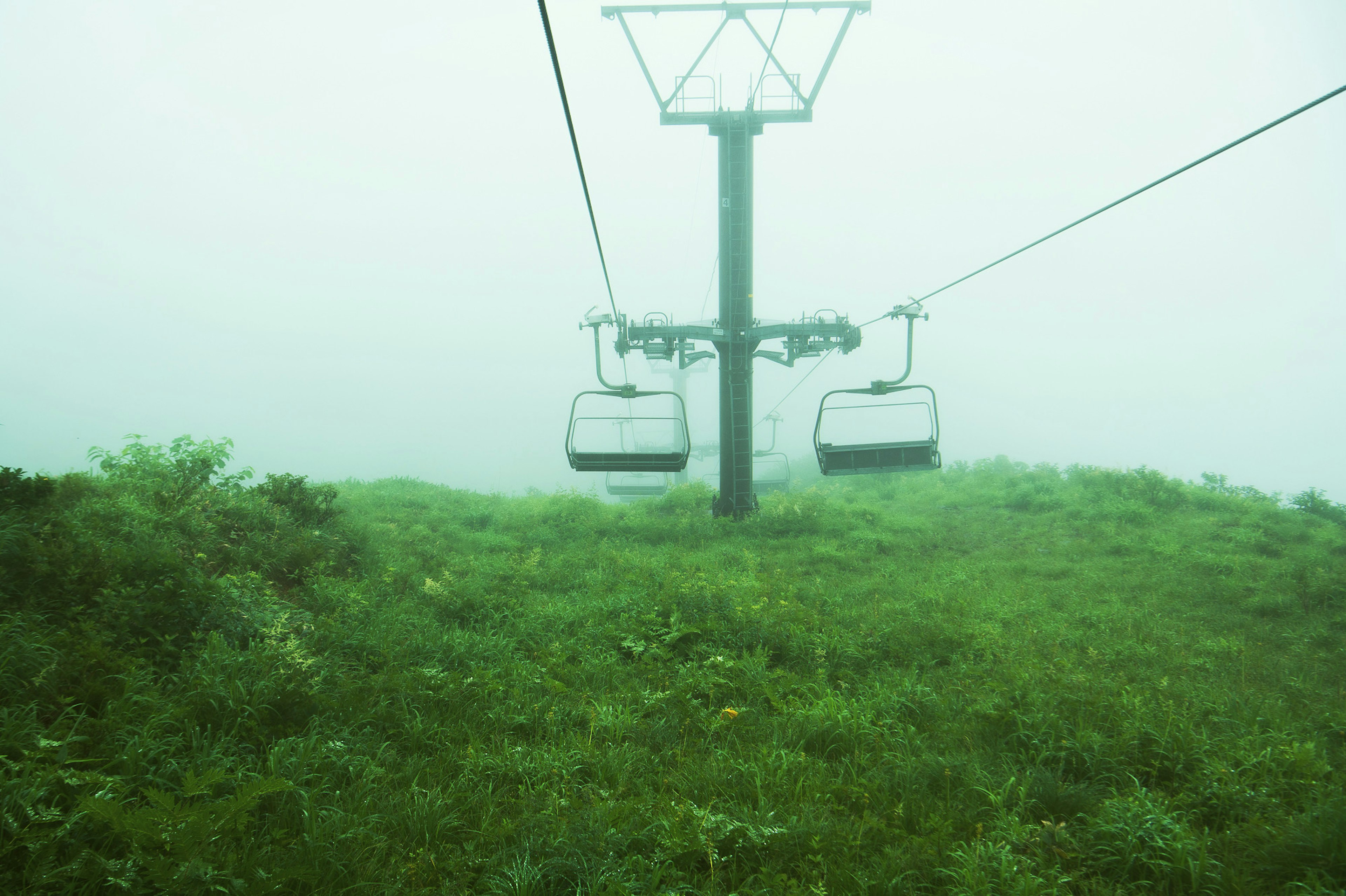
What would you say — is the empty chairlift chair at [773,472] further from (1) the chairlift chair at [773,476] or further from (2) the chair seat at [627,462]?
(2) the chair seat at [627,462]

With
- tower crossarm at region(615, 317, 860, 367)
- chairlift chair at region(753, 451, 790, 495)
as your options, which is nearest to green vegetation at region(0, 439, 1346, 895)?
tower crossarm at region(615, 317, 860, 367)

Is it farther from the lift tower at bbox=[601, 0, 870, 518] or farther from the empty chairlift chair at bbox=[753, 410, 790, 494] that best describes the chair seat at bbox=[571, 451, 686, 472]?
the empty chairlift chair at bbox=[753, 410, 790, 494]

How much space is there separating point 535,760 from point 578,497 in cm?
1029

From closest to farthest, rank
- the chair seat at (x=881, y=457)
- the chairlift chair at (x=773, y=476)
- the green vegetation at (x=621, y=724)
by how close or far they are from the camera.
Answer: the green vegetation at (x=621, y=724)
the chair seat at (x=881, y=457)
the chairlift chair at (x=773, y=476)

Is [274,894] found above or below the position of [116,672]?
below

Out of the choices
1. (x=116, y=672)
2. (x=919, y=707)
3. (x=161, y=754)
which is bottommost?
(x=919, y=707)

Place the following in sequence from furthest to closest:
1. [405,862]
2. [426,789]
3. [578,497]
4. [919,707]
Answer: [578,497], [919,707], [426,789], [405,862]

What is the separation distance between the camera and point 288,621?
495cm

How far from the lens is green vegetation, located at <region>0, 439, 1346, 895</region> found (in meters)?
2.70

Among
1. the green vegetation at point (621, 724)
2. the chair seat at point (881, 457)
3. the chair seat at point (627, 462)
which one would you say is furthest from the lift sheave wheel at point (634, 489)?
the green vegetation at point (621, 724)

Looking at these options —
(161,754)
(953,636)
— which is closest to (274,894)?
(161,754)

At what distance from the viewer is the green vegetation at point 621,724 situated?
8.86 feet

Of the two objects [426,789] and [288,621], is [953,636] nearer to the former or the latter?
[426,789]

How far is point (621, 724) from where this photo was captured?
13.4 feet
